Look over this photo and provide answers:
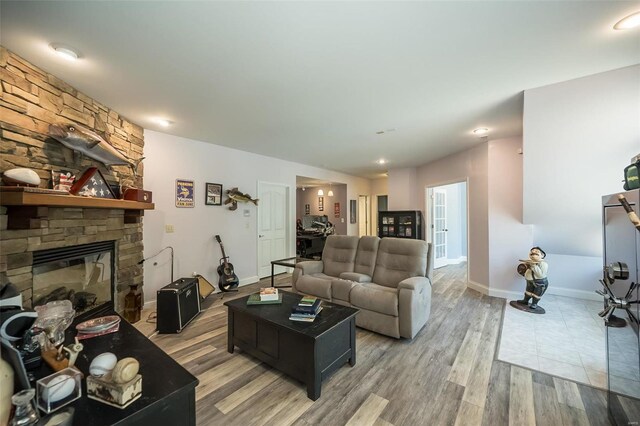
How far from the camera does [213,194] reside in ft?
13.7

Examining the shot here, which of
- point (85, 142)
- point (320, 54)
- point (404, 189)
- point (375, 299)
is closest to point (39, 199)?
point (85, 142)

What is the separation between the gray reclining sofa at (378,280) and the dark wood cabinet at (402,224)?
2.73m

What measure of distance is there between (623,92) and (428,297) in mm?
2375

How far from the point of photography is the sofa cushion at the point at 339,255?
11.6 feet

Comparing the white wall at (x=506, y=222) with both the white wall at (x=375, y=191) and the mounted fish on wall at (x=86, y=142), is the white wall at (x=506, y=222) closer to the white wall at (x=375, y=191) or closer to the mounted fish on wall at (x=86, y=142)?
Result: the white wall at (x=375, y=191)

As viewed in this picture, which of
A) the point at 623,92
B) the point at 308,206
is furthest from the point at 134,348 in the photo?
the point at 308,206

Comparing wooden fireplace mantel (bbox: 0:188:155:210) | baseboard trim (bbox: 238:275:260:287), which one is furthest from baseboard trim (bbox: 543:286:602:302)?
wooden fireplace mantel (bbox: 0:188:155:210)

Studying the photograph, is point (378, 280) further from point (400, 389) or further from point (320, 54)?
point (320, 54)

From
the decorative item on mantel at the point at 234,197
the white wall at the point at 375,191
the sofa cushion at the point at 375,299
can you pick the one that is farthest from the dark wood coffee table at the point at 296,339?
the white wall at the point at 375,191

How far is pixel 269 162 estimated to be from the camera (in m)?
5.07

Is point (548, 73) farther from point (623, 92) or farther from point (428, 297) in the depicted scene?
point (428, 297)

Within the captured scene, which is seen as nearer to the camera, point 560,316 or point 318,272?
point 560,316

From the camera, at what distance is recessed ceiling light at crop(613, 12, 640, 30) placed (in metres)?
1.46

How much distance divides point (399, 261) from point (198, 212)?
3075 mm
